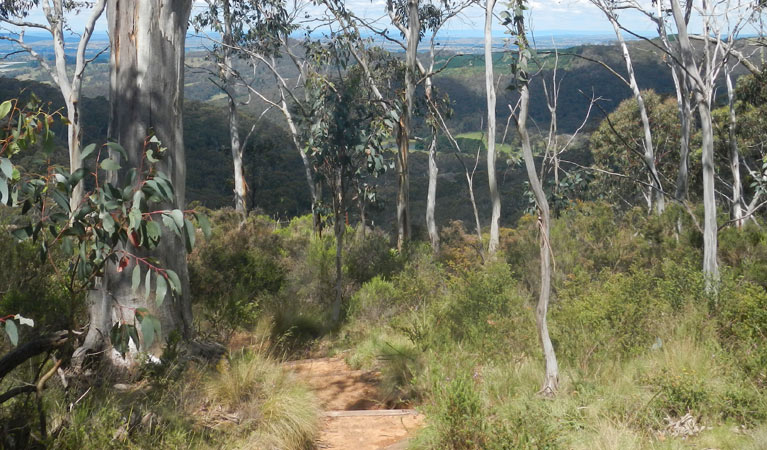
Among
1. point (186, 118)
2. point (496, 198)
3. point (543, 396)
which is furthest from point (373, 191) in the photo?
point (186, 118)

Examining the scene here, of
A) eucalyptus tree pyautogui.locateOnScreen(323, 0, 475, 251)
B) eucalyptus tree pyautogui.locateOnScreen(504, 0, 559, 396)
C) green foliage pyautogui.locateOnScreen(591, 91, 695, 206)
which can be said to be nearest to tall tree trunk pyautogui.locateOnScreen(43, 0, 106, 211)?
eucalyptus tree pyautogui.locateOnScreen(323, 0, 475, 251)

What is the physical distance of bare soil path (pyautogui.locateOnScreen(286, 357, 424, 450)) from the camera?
164 inches

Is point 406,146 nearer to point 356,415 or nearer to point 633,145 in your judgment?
point 356,415

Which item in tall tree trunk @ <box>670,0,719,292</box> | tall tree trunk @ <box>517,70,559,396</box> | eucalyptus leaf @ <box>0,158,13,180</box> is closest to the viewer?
eucalyptus leaf @ <box>0,158,13,180</box>

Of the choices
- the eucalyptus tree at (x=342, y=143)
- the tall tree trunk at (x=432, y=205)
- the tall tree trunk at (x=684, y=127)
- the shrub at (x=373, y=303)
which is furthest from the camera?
the tall tree trunk at (x=432, y=205)

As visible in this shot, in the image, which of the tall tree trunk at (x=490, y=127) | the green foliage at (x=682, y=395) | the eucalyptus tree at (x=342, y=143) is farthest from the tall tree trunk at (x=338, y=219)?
the tall tree trunk at (x=490, y=127)

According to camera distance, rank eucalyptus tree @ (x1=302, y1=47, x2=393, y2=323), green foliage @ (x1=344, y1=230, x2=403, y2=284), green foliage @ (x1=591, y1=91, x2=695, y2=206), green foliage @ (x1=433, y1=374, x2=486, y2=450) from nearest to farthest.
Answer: green foliage @ (x1=433, y1=374, x2=486, y2=450) < eucalyptus tree @ (x1=302, y1=47, x2=393, y2=323) < green foliage @ (x1=344, y1=230, x2=403, y2=284) < green foliage @ (x1=591, y1=91, x2=695, y2=206)

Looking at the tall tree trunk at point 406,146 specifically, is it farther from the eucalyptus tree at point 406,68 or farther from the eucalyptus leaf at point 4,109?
the eucalyptus leaf at point 4,109

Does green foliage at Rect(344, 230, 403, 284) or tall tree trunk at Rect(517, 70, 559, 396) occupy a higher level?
tall tree trunk at Rect(517, 70, 559, 396)

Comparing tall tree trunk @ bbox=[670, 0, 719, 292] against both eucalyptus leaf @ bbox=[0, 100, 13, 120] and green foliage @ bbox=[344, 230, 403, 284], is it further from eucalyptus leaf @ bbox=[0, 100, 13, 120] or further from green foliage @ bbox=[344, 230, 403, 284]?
eucalyptus leaf @ bbox=[0, 100, 13, 120]

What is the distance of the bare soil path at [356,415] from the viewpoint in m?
4.15

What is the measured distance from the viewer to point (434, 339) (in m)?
5.38

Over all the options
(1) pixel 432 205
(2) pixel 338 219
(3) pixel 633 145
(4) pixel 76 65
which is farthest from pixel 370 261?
(3) pixel 633 145

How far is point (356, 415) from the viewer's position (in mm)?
4590
